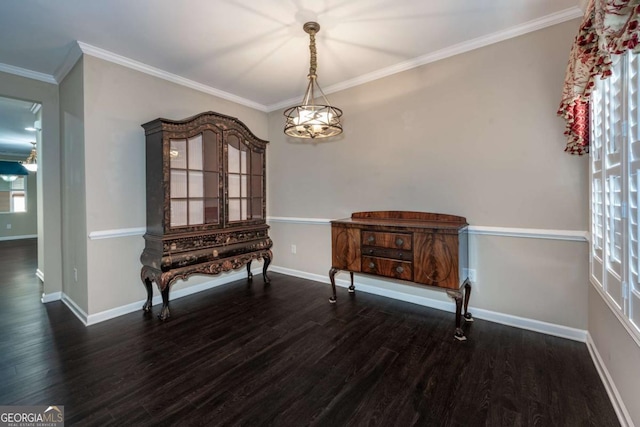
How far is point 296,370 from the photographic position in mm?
1870

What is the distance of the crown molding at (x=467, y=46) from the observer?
83.4 inches

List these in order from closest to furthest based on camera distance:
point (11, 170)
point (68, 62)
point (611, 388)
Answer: point (611, 388), point (68, 62), point (11, 170)

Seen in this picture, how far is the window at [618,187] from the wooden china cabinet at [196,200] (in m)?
3.12

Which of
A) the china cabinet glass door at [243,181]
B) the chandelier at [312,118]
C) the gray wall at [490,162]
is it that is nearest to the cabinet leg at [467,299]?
the gray wall at [490,162]

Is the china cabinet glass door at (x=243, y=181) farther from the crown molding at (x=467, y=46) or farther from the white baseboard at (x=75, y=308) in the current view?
the white baseboard at (x=75, y=308)

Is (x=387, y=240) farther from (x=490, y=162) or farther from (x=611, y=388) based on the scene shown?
(x=611, y=388)

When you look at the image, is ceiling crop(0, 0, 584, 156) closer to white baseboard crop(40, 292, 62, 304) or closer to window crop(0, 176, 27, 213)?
white baseboard crop(40, 292, 62, 304)

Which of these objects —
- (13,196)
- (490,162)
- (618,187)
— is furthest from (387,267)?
(13,196)

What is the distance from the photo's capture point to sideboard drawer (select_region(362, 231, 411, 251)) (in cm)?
248

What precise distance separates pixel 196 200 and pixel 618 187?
3.29m

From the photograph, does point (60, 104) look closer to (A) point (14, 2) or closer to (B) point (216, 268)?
(A) point (14, 2)

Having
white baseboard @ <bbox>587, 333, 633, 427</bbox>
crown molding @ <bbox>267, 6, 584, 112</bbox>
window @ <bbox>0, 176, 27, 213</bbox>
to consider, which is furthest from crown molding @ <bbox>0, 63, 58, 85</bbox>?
window @ <bbox>0, 176, 27, 213</bbox>

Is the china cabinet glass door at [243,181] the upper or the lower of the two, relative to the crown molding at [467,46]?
lower

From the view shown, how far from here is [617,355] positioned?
1.50 metres
